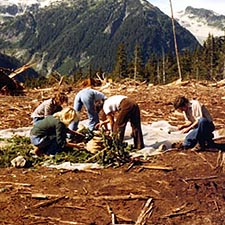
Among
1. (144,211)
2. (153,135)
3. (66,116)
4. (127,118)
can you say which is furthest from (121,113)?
(144,211)

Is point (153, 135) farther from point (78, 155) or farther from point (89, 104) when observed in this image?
point (78, 155)

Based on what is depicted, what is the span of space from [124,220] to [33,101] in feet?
33.9

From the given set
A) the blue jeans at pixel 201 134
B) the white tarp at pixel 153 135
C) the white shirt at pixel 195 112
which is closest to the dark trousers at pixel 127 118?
the white tarp at pixel 153 135

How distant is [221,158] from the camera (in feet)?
27.7

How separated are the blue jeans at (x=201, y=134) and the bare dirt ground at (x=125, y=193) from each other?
242 millimetres

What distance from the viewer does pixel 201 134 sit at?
889cm

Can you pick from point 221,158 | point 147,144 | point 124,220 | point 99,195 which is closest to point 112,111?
point 147,144

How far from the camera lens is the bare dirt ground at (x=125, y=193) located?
20.3 feet

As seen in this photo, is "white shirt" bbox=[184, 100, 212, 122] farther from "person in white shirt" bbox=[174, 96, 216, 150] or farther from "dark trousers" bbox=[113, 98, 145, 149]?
"dark trousers" bbox=[113, 98, 145, 149]

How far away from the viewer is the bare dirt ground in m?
6.20

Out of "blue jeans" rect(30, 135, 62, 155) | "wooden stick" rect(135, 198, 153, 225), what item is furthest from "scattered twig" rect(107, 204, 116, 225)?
"blue jeans" rect(30, 135, 62, 155)

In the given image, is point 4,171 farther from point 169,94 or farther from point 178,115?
point 169,94

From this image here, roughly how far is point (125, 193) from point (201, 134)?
2.52 meters

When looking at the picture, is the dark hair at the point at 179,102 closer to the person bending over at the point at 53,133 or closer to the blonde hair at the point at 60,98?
the person bending over at the point at 53,133
